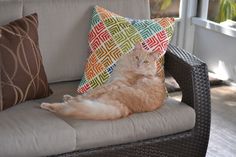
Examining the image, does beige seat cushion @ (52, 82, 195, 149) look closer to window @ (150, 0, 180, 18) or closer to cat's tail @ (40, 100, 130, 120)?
cat's tail @ (40, 100, 130, 120)

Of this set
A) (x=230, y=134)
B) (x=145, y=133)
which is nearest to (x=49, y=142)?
(x=145, y=133)

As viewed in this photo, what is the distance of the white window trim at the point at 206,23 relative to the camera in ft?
12.8

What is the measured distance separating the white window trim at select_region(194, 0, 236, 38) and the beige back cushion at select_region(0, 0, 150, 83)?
5.50 feet

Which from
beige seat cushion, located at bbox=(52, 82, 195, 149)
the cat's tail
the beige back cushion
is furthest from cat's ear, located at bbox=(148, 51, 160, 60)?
the beige back cushion

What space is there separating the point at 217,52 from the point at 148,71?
2.01 metres

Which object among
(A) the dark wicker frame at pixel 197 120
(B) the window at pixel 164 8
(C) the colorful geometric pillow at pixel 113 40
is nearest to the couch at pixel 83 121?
(A) the dark wicker frame at pixel 197 120

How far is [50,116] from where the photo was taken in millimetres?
2035

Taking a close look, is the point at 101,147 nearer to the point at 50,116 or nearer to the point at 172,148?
the point at 50,116

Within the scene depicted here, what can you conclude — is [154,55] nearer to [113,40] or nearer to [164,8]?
[113,40]

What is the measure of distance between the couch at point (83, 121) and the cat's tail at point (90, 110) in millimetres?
30

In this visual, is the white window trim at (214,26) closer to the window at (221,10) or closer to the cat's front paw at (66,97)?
the window at (221,10)

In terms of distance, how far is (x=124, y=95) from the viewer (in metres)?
2.14

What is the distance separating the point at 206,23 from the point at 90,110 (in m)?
2.42

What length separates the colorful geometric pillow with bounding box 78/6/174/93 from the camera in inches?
92.9
